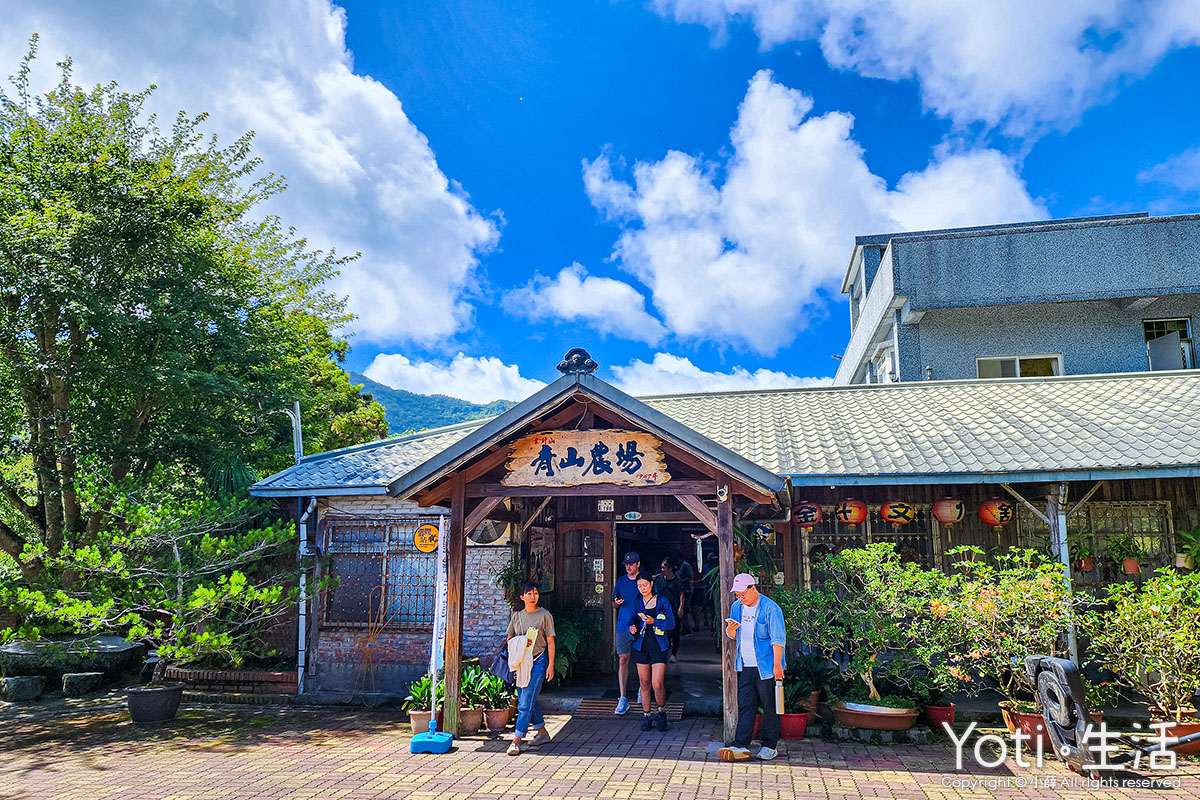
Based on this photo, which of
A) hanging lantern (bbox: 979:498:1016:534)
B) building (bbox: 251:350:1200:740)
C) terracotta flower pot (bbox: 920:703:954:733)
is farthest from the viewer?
hanging lantern (bbox: 979:498:1016:534)

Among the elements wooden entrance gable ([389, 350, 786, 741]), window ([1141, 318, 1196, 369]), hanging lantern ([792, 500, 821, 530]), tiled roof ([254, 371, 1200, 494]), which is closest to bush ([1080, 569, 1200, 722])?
tiled roof ([254, 371, 1200, 494])

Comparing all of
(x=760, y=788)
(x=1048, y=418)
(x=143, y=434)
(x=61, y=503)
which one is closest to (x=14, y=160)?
(x=143, y=434)

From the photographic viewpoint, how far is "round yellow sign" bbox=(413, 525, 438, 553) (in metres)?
10.4

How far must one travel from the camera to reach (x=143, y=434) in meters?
14.4

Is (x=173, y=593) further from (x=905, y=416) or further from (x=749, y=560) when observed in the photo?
(x=905, y=416)

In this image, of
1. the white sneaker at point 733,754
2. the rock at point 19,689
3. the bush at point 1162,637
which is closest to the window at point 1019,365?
the bush at point 1162,637

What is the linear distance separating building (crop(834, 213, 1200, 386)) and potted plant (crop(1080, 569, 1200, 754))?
34.9 feet

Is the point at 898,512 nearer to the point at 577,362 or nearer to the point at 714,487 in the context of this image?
the point at 714,487

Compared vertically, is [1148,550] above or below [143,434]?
below

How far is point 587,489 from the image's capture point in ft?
27.1

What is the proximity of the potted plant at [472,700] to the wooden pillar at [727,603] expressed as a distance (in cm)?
271

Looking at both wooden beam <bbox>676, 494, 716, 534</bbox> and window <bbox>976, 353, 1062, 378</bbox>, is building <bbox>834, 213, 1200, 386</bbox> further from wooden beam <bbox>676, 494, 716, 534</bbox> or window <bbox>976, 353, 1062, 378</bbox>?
wooden beam <bbox>676, 494, 716, 534</bbox>

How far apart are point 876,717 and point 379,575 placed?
687cm

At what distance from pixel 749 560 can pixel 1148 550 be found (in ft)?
16.5
